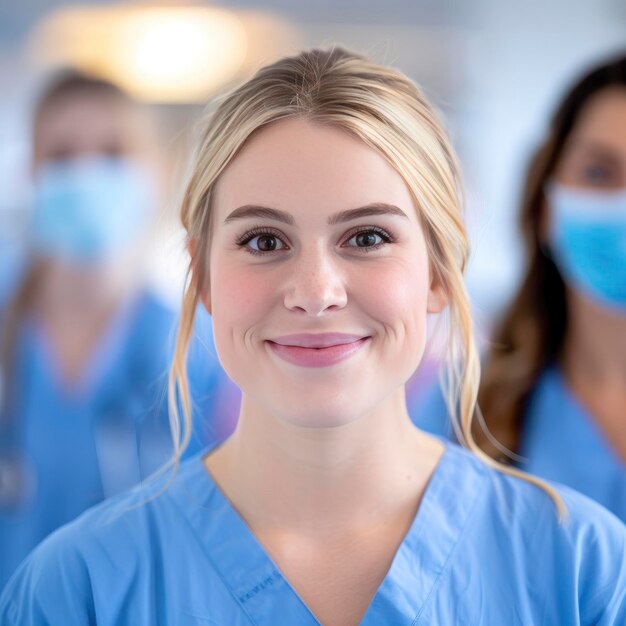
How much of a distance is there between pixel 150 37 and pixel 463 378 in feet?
11.5

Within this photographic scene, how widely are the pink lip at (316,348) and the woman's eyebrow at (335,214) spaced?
136 mm

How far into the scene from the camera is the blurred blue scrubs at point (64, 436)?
2178 mm

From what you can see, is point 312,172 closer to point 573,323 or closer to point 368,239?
point 368,239

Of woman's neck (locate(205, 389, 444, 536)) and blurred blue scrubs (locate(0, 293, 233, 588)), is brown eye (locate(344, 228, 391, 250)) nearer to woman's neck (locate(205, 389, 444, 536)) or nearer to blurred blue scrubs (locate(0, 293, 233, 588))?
woman's neck (locate(205, 389, 444, 536))

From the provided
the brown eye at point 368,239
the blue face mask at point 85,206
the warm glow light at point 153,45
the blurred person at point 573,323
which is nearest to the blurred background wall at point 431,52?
the warm glow light at point 153,45

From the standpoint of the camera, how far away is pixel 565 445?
5.77 feet

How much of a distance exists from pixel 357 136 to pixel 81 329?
1.46 m

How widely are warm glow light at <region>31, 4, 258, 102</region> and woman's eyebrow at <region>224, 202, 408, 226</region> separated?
129 inches

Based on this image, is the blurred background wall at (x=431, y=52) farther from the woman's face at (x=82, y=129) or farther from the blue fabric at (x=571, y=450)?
the blue fabric at (x=571, y=450)

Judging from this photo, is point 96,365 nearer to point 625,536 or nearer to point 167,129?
point 625,536

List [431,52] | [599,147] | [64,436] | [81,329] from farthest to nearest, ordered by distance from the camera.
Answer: [431,52] < [81,329] < [64,436] < [599,147]

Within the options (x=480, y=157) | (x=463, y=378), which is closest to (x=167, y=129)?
(x=480, y=157)

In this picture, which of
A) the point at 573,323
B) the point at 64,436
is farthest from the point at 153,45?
the point at 573,323

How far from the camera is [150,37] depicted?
14.3ft
